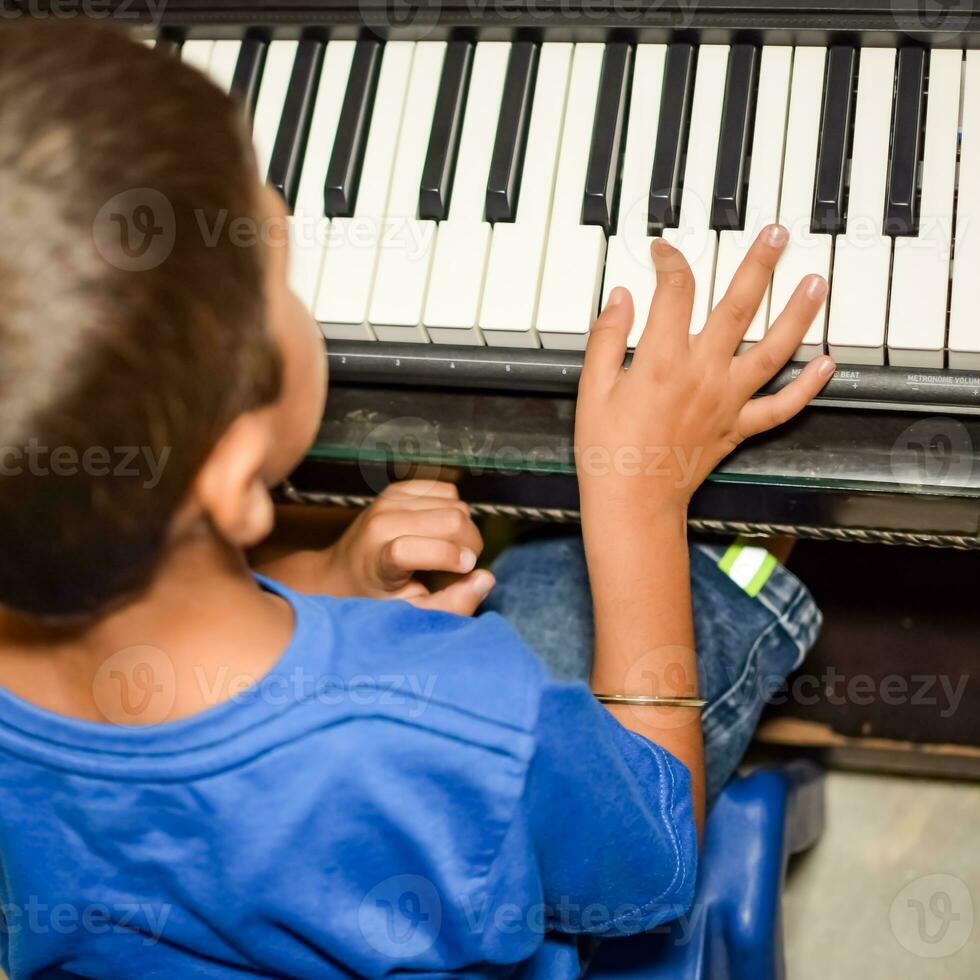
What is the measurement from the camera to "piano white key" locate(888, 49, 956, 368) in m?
0.87

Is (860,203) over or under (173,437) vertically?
over

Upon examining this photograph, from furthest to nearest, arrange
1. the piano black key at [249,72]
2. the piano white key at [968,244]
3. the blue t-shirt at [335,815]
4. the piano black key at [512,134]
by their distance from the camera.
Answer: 1. the piano black key at [249,72]
2. the piano black key at [512,134]
3. the piano white key at [968,244]
4. the blue t-shirt at [335,815]

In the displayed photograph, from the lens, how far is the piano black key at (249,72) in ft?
3.53

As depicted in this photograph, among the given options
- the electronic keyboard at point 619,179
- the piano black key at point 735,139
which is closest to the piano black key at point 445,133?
the electronic keyboard at point 619,179

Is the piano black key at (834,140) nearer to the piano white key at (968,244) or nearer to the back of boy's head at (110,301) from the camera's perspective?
the piano white key at (968,244)

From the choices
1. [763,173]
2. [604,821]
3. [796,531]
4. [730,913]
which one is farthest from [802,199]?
[730,913]

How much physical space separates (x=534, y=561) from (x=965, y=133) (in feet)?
1.76

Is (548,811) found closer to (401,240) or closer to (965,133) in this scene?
(401,240)

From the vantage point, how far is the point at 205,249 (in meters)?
0.54

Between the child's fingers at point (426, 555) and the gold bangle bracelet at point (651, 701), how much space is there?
16 centimetres

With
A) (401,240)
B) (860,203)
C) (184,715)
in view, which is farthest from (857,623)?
(184,715)

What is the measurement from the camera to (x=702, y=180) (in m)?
0.95

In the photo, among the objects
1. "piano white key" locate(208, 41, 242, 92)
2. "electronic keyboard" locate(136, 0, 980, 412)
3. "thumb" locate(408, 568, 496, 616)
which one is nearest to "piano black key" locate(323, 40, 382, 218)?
"electronic keyboard" locate(136, 0, 980, 412)

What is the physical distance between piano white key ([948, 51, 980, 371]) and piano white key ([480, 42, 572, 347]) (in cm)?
31
